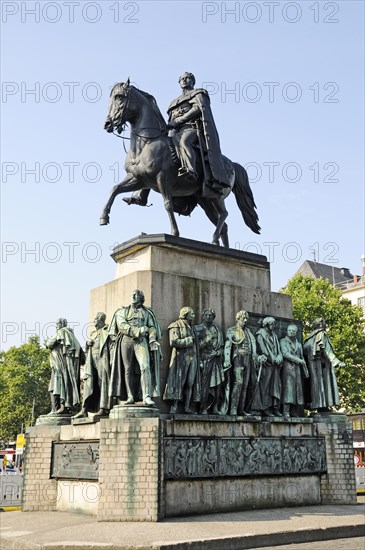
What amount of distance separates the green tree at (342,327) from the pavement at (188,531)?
25.9 metres

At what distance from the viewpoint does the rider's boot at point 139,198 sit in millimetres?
16875

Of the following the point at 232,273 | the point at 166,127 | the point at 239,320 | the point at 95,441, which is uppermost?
the point at 166,127

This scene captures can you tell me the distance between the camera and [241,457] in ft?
44.8

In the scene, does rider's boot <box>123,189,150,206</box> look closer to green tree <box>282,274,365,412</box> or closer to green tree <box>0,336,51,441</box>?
green tree <box>282,274,365,412</box>

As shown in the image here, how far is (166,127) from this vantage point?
16219 mm

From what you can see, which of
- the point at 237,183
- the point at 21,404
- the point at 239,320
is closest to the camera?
the point at 239,320

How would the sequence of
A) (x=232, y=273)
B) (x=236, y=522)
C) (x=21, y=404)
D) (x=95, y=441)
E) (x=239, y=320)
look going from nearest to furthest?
(x=236, y=522) < (x=95, y=441) < (x=239, y=320) < (x=232, y=273) < (x=21, y=404)

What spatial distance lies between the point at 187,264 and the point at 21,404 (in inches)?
1898

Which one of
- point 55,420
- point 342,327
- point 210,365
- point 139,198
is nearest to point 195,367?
point 210,365

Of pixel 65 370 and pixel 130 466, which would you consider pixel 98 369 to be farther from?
pixel 130 466

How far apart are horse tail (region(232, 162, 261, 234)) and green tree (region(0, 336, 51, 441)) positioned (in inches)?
1759

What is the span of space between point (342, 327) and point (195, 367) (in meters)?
28.3

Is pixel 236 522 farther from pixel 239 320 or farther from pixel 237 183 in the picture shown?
pixel 237 183

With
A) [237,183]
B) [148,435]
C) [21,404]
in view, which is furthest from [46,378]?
[148,435]
